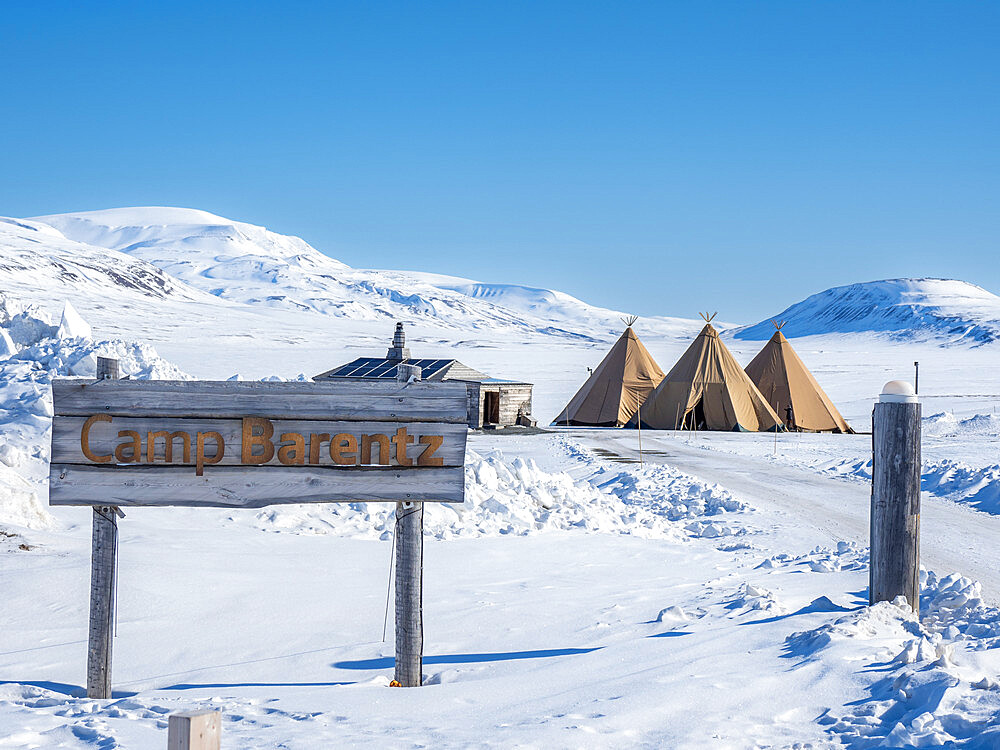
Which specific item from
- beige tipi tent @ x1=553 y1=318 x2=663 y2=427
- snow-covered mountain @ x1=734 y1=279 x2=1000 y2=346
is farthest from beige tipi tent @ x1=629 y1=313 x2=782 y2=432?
snow-covered mountain @ x1=734 y1=279 x2=1000 y2=346

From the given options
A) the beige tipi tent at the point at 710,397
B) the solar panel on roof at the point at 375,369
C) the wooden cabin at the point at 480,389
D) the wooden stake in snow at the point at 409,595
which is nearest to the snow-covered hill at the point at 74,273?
the solar panel on roof at the point at 375,369

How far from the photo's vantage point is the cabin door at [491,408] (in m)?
29.6

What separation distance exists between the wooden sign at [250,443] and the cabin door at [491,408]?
2457cm

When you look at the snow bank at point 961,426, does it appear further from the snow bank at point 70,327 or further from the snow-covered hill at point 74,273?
the snow-covered hill at point 74,273

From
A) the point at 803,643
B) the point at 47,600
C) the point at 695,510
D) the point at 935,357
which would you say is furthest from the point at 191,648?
the point at 935,357

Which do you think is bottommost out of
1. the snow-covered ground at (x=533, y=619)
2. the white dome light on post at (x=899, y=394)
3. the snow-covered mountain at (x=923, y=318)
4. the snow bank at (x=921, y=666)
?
the snow-covered ground at (x=533, y=619)

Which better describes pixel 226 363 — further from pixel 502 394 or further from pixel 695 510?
pixel 695 510

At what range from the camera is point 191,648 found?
19.4 feet

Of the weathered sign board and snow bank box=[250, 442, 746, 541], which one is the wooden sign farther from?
snow bank box=[250, 442, 746, 541]

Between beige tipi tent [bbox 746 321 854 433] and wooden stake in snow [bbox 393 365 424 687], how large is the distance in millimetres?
25386

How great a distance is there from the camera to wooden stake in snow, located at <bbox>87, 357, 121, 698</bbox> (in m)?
4.72

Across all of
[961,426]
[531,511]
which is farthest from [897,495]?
[961,426]

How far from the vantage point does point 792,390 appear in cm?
2952

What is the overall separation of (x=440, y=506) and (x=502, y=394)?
19.4 metres
